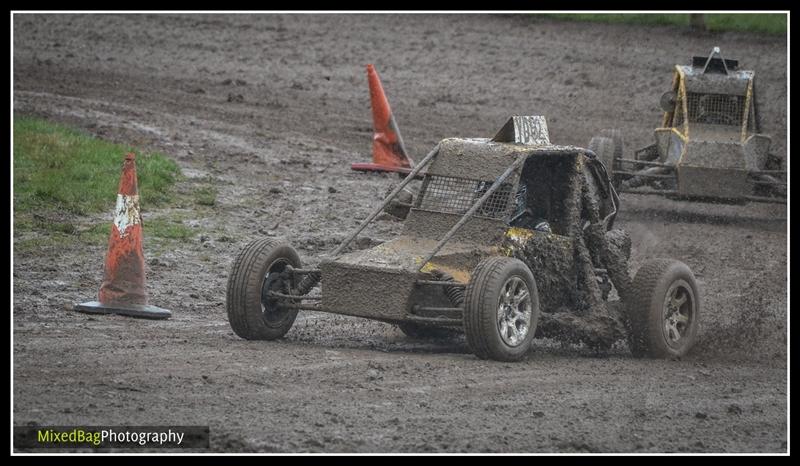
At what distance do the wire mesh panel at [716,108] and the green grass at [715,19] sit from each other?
32.3 ft

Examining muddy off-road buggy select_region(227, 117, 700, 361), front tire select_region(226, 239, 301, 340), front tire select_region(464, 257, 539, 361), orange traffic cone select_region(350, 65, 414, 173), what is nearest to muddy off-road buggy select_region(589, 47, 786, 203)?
orange traffic cone select_region(350, 65, 414, 173)

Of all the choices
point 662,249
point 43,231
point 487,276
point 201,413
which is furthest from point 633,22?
point 201,413

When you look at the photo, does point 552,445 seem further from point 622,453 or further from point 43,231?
point 43,231

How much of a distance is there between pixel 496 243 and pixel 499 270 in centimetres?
83

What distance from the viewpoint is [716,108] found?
1781 centimetres

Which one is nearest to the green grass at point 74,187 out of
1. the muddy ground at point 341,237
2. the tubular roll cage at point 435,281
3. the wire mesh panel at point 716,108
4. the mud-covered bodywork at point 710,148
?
the muddy ground at point 341,237

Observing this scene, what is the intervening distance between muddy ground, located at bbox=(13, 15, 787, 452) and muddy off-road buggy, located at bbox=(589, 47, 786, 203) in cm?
42

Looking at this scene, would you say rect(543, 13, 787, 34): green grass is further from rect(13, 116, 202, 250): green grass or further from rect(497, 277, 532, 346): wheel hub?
rect(497, 277, 532, 346): wheel hub

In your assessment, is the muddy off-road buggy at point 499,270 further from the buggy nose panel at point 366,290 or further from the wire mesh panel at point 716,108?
the wire mesh panel at point 716,108

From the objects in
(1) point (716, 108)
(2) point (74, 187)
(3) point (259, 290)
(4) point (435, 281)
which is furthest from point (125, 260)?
(1) point (716, 108)

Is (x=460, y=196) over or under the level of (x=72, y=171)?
under

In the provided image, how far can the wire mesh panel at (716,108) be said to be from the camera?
696 inches

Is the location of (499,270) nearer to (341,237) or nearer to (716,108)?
(341,237)

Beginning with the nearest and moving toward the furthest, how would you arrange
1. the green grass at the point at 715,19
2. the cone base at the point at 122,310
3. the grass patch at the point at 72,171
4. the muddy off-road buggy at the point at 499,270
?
the muddy off-road buggy at the point at 499,270 < the cone base at the point at 122,310 < the grass patch at the point at 72,171 < the green grass at the point at 715,19
